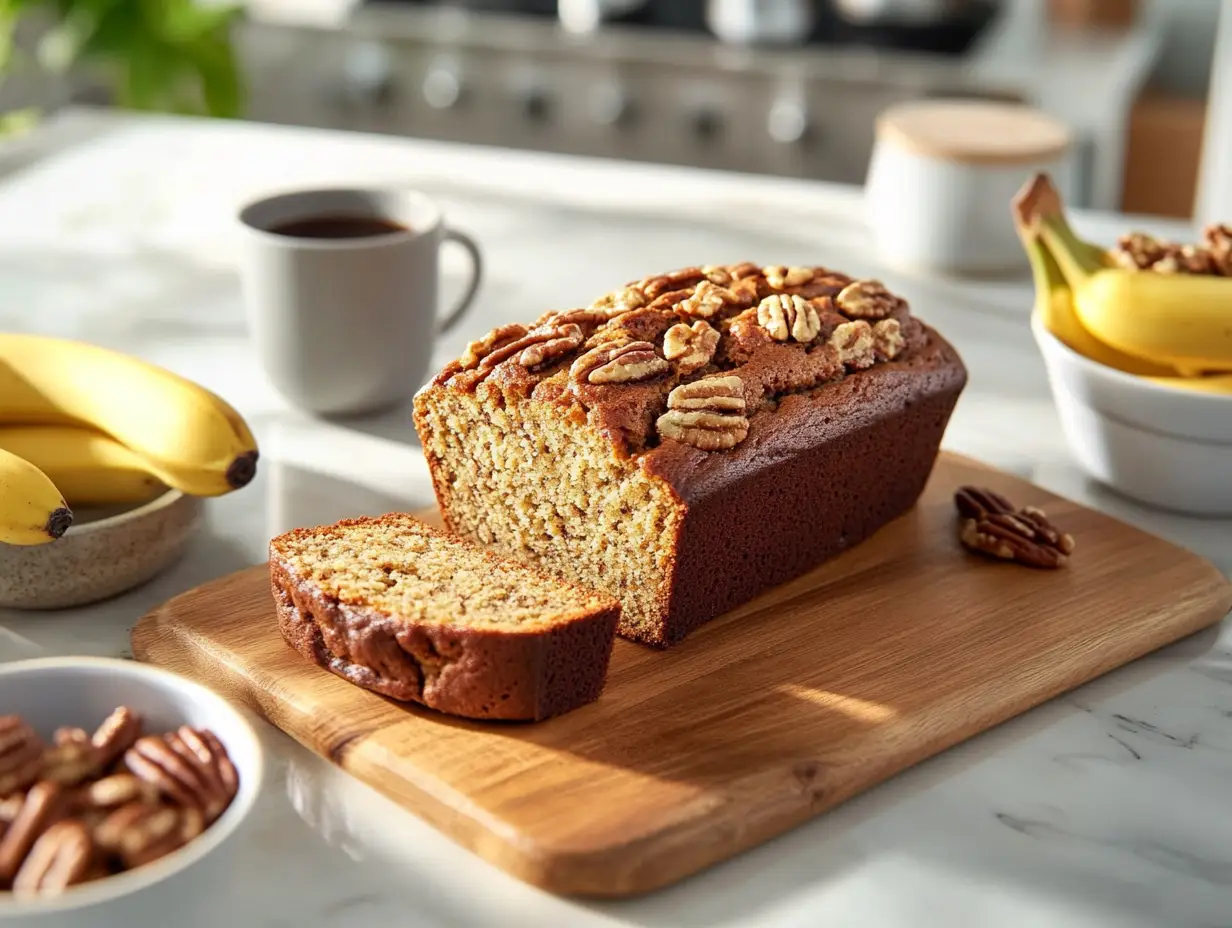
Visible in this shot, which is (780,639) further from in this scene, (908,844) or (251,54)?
(251,54)

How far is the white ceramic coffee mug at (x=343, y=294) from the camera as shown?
2061 millimetres

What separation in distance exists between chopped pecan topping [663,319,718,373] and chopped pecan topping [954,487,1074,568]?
0.44 m

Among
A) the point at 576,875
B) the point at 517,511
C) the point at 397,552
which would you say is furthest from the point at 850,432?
the point at 576,875

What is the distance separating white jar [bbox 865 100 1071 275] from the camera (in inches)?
106

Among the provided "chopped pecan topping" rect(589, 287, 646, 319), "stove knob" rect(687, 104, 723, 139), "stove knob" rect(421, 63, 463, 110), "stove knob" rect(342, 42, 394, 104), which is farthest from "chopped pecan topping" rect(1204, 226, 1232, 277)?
"stove knob" rect(342, 42, 394, 104)

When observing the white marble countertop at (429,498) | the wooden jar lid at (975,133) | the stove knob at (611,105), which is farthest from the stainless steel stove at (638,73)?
the wooden jar lid at (975,133)

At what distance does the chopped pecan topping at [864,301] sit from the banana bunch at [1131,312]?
0.26 m

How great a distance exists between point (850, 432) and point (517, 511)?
0.44 metres

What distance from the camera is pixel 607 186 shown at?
3354mm

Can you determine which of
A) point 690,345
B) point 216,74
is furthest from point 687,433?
point 216,74

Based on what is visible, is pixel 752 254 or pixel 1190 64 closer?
pixel 752 254

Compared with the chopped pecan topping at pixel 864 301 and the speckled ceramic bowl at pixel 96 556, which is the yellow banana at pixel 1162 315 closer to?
the chopped pecan topping at pixel 864 301

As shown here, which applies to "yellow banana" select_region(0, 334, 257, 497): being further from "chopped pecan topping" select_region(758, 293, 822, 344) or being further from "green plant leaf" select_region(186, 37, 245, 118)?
"green plant leaf" select_region(186, 37, 245, 118)

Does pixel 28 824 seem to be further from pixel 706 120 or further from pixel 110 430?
pixel 706 120
